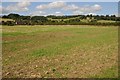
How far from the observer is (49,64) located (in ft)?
51.3

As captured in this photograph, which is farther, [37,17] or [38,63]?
[37,17]

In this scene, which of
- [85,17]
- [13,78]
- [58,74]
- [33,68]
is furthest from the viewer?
[85,17]

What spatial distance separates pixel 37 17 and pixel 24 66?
418ft

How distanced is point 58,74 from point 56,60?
14.1 feet

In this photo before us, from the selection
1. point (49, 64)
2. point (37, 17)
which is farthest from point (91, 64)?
point (37, 17)

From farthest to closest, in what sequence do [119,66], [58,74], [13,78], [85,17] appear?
[85,17]
[119,66]
[58,74]
[13,78]

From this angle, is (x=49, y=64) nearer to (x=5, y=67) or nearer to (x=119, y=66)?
(x=5, y=67)

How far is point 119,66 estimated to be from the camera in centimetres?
1535

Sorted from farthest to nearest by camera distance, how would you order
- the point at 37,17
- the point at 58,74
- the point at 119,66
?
1. the point at 37,17
2. the point at 119,66
3. the point at 58,74

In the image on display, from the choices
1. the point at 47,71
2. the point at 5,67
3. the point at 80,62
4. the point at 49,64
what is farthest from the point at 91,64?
the point at 5,67

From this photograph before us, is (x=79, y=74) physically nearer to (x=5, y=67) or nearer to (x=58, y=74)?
(x=58, y=74)

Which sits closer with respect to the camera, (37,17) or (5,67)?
→ (5,67)

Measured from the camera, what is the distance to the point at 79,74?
13055 millimetres

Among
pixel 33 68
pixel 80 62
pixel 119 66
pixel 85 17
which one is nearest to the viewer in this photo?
pixel 33 68
